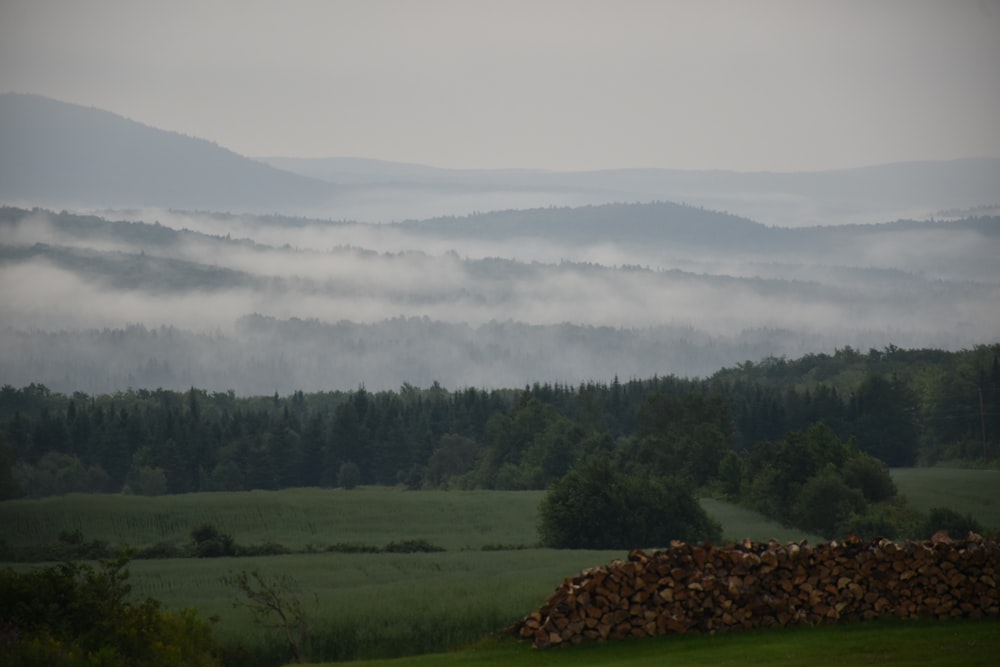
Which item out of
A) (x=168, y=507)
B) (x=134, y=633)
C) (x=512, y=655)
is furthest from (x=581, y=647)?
(x=168, y=507)

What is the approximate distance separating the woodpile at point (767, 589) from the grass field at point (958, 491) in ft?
160

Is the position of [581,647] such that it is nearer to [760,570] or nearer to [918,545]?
[760,570]

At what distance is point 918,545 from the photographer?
33875mm

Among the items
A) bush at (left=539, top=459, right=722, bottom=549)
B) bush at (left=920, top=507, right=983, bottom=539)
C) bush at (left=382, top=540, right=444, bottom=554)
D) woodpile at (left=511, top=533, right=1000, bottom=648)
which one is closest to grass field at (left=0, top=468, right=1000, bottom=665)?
woodpile at (left=511, top=533, right=1000, bottom=648)

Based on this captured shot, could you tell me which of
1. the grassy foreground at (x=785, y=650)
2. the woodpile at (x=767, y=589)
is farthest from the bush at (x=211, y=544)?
the woodpile at (x=767, y=589)

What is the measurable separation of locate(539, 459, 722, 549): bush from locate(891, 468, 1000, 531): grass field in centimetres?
1682

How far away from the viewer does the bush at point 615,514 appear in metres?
81.7

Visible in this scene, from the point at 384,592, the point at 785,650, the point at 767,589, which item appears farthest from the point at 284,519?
the point at 785,650

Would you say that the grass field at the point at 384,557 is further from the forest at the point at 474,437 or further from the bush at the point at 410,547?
the forest at the point at 474,437

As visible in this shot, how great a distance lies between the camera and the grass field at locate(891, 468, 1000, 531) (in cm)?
9062

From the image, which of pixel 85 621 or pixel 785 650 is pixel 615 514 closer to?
pixel 85 621

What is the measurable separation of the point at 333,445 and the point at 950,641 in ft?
455

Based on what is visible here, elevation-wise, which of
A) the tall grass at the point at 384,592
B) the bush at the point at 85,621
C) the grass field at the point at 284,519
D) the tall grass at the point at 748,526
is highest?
the bush at the point at 85,621

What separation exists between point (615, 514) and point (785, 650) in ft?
174
